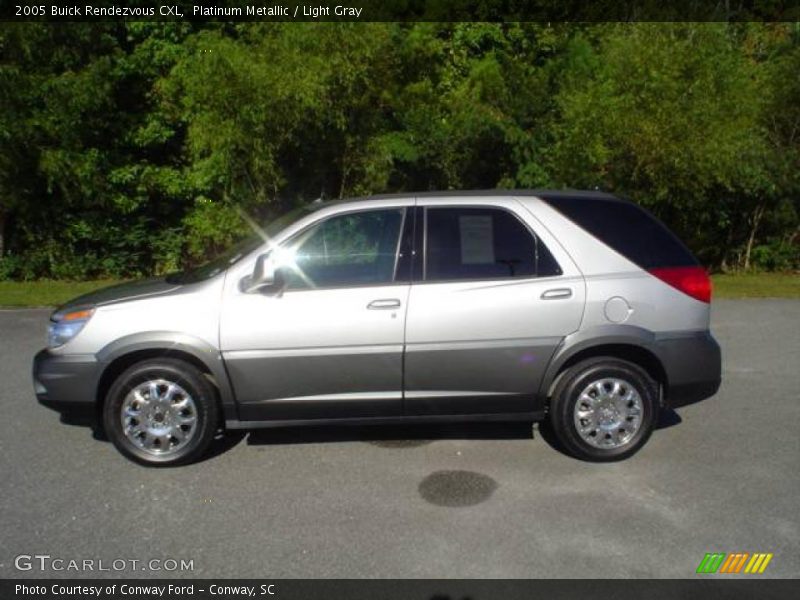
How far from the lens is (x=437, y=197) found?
191 inches

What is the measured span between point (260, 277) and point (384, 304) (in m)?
0.82

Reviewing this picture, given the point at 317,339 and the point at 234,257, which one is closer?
the point at 317,339

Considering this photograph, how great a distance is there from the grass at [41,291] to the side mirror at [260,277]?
7958 millimetres

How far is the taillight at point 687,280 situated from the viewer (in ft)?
15.6

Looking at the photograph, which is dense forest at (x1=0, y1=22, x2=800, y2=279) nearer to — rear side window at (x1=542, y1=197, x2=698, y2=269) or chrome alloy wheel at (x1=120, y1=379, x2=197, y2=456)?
rear side window at (x1=542, y1=197, x2=698, y2=269)

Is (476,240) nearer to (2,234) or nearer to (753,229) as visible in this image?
(2,234)

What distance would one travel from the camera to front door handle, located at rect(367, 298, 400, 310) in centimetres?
452

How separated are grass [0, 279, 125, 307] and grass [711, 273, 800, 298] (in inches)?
436

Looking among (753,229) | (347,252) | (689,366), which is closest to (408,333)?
(347,252)

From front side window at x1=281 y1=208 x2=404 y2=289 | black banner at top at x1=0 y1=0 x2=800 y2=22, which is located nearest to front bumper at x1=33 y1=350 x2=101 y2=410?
front side window at x1=281 y1=208 x2=404 y2=289

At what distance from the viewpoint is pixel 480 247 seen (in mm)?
4723

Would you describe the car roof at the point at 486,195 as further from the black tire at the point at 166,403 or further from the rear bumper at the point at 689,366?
the black tire at the point at 166,403
